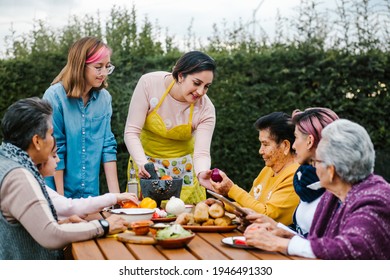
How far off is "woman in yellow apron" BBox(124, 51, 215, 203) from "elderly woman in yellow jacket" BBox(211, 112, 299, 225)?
1.56 ft

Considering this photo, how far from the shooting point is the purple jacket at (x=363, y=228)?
7.54 feet

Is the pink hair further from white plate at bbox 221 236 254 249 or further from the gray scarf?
the gray scarf

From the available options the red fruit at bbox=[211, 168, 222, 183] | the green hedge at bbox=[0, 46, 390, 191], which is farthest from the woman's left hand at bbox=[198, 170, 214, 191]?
the green hedge at bbox=[0, 46, 390, 191]

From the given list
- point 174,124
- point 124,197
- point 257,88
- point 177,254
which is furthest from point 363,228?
point 257,88

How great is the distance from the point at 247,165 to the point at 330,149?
4418 millimetres

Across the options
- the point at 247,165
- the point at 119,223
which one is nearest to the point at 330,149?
the point at 119,223

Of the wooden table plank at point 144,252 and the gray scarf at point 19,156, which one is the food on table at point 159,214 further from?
the gray scarf at point 19,156

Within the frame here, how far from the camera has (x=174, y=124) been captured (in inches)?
168

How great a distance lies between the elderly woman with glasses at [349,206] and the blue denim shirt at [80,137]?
1822mm

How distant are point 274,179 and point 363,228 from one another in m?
1.44

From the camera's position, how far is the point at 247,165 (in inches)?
270

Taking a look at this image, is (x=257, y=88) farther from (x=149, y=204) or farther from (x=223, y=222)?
(x=223, y=222)

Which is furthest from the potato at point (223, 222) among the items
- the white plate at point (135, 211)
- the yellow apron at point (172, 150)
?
the yellow apron at point (172, 150)
